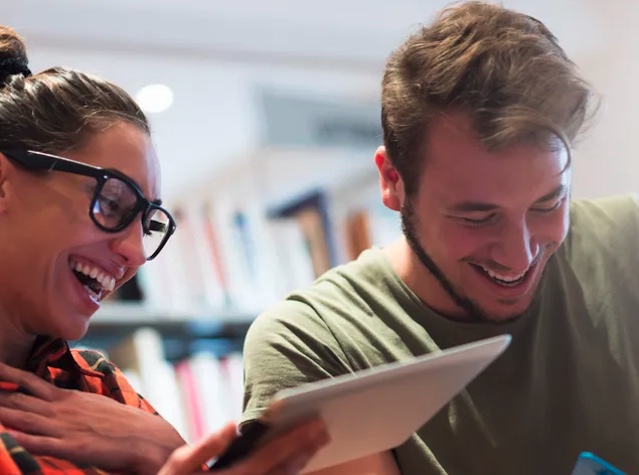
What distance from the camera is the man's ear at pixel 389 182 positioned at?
134 centimetres

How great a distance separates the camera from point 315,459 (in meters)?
0.98

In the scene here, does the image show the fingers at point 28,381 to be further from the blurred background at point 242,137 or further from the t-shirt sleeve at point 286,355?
the blurred background at point 242,137

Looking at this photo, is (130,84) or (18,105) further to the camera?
(130,84)

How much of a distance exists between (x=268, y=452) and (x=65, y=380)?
403 millimetres

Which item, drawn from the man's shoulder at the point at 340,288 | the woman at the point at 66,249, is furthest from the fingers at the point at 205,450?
the man's shoulder at the point at 340,288

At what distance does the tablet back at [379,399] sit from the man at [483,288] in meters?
0.21

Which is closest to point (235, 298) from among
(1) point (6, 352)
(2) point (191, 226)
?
(2) point (191, 226)

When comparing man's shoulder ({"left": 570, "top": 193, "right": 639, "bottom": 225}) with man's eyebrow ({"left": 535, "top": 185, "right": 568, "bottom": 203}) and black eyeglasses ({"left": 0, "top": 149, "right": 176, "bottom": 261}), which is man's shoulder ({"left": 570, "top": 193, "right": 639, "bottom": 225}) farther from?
black eyeglasses ({"left": 0, "top": 149, "right": 176, "bottom": 261})

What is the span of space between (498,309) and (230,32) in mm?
1574

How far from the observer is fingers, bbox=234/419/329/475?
2.76 ft

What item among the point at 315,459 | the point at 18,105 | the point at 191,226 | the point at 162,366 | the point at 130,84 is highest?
the point at 18,105

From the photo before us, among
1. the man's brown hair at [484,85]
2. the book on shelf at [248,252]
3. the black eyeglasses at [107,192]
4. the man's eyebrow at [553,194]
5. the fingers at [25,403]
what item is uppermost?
the man's brown hair at [484,85]

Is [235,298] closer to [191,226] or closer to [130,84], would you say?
[191,226]

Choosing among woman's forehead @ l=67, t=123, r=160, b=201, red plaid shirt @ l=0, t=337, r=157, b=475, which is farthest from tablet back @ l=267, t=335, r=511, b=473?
woman's forehead @ l=67, t=123, r=160, b=201
